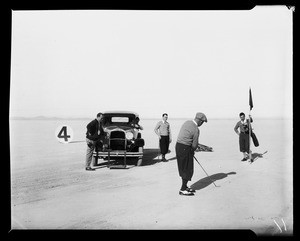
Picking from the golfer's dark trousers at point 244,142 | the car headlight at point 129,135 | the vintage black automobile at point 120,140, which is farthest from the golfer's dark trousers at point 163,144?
the golfer's dark trousers at point 244,142

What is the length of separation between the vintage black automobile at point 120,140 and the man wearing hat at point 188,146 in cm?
292

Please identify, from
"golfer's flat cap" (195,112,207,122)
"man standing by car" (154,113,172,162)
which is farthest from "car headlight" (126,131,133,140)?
"golfer's flat cap" (195,112,207,122)

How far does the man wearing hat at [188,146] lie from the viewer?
5.88 metres

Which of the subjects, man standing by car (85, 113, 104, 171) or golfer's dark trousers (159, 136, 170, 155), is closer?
man standing by car (85, 113, 104, 171)

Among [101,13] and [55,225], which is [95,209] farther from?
[101,13]

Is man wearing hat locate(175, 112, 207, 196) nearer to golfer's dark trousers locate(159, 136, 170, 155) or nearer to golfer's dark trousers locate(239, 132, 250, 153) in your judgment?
golfer's dark trousers locate(159, 136, 170, 155)

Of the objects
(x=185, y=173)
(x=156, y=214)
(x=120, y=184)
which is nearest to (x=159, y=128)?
(x=120, y=184)

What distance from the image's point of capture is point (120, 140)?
937 centimetres

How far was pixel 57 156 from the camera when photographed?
10.4 metres

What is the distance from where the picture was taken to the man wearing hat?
588 cm

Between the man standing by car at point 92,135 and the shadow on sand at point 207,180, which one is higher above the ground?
the man standing by car at point 92,135

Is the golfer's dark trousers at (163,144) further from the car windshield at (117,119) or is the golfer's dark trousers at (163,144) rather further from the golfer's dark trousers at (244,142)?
the golfer's dark trousers at (244,142)

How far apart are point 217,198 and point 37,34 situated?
4556 millimetres

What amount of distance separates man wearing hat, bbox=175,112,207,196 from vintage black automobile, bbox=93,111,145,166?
292 centimetres
